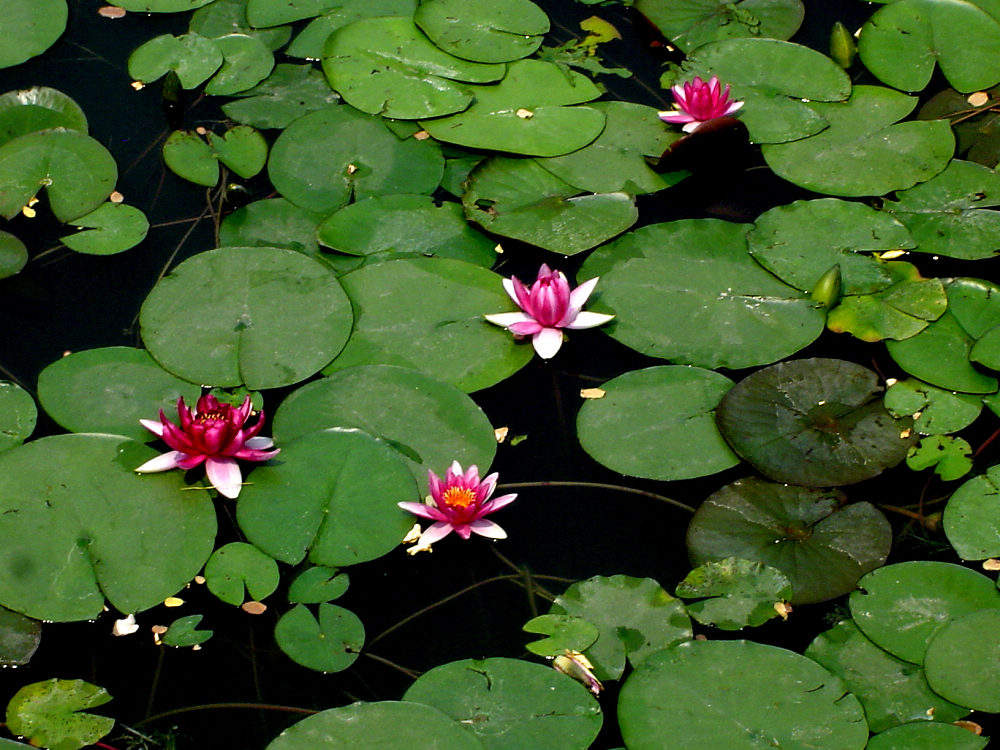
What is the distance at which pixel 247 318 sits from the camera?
10.4ft

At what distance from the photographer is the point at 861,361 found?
10.7 ft

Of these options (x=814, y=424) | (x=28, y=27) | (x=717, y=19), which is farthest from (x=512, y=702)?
(x=28, y=27)

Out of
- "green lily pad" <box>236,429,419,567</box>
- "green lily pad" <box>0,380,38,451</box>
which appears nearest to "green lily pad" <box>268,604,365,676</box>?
"green lily pad" <box>236,429,419,567</box>

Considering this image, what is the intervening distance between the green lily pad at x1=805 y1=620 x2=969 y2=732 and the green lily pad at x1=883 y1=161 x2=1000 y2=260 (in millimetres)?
1691

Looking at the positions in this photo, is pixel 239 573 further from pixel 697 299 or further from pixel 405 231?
pixel 697 299

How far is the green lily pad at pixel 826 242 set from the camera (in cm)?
339

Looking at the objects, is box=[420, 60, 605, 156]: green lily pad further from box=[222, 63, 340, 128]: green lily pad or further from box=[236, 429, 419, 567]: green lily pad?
box=[236, 429, 419, 567]: green lily pad

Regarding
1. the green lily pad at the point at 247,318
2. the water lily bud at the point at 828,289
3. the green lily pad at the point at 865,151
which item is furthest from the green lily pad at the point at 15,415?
the green lily pad at the point at 865,151

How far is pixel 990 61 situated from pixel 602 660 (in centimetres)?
345

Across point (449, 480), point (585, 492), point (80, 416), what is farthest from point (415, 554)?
point (80, 416)

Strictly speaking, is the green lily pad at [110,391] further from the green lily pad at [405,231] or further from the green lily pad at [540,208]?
the green lily pad at [540,208]

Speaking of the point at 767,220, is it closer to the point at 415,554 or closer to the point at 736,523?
the point at 736,523

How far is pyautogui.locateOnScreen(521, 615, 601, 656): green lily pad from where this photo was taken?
100 inches

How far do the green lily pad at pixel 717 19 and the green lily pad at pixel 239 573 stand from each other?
3.09 metres
